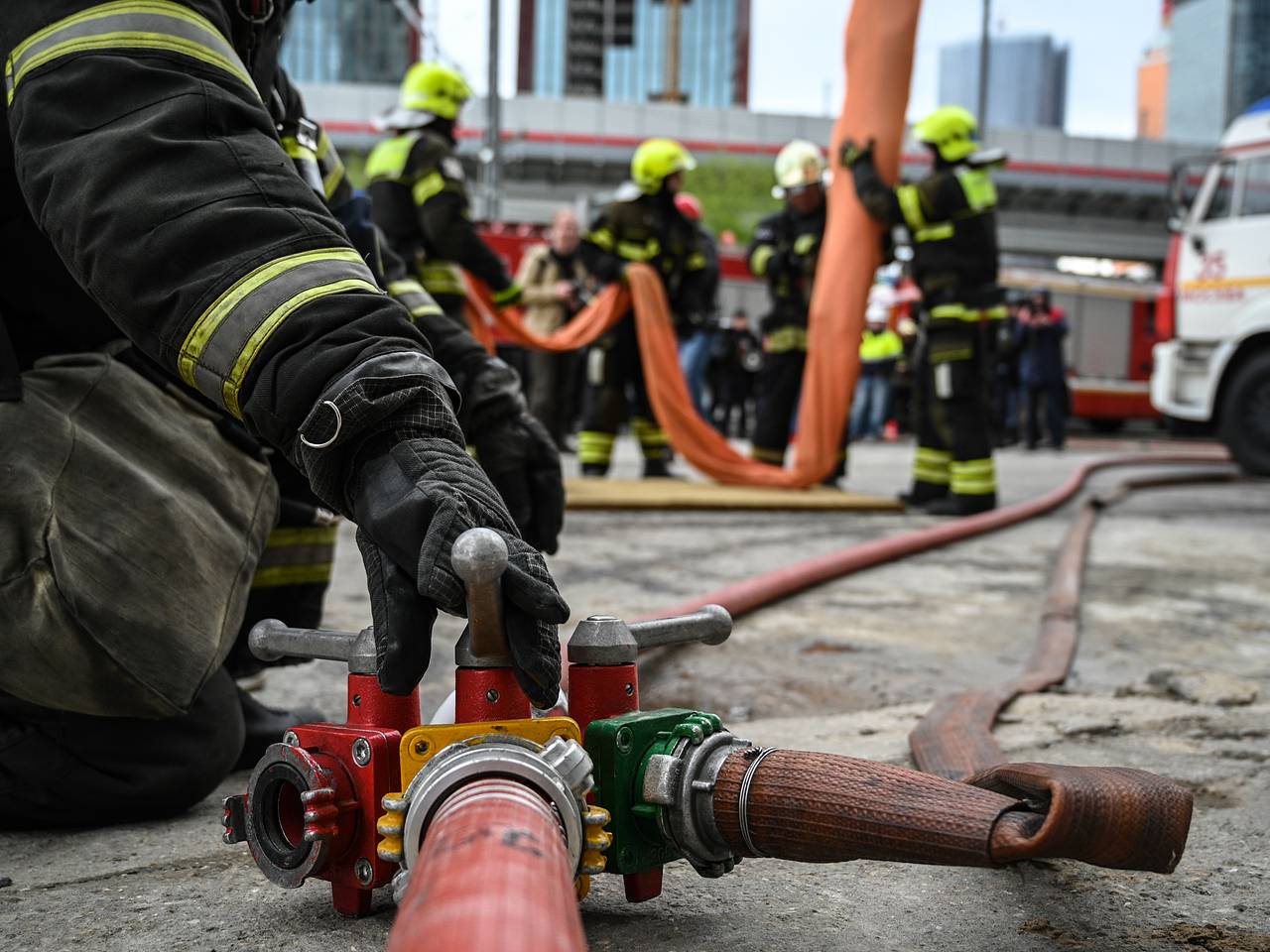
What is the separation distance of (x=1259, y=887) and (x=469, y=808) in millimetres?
932

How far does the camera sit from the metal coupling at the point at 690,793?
124cm

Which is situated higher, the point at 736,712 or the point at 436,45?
the point at 436,45

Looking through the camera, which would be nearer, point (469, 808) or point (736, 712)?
point (469, 808)

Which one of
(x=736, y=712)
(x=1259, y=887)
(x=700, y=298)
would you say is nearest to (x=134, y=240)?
(x=1259, y=887)

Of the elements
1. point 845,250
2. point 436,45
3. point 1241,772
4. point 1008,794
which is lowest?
point 1241,772

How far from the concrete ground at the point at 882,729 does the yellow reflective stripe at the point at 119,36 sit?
849mm

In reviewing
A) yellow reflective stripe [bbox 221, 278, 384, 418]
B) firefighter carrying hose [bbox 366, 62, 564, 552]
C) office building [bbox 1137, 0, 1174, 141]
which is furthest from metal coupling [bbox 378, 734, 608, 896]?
office building [bbox 1137, 0, 1174, 141]

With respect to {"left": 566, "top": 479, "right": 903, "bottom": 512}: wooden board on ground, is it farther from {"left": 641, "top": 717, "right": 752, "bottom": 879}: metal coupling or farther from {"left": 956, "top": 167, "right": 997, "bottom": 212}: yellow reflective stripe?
{"left": 641, "top": 717, "right": 752, "bottom": 879}: metal coupling

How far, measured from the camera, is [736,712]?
8.41 ft

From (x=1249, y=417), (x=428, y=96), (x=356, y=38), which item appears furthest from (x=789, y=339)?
(x=356, y=38)

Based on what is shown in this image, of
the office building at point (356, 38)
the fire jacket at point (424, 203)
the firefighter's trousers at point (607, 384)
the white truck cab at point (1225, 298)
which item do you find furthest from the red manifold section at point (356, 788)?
the office building at point (356, 38)

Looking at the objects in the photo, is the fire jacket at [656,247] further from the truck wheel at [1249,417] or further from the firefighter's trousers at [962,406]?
the truck wheel at [1249,417]

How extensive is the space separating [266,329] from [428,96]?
225 inches

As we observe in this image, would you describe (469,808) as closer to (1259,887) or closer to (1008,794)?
(1008,794)
